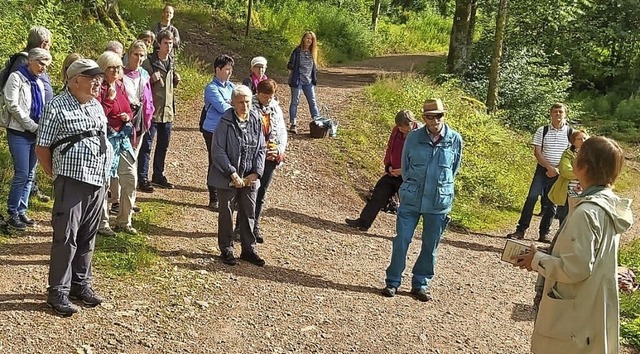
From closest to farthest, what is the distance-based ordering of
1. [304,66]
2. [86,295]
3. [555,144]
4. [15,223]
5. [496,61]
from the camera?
[86,295], [15,223], [555,144], [304,66], [496,61]

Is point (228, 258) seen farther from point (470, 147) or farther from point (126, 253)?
point (470, 147)

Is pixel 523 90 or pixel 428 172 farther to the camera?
pixel 523 90

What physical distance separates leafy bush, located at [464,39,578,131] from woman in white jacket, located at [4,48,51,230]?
1291 cm

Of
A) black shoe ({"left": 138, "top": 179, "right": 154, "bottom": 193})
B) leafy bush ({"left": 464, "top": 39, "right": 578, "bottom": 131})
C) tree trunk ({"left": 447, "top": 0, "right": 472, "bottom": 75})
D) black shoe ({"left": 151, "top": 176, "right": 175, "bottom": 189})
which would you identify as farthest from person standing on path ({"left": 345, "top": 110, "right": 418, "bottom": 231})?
tree trunk ({"left": 447, "top": 0, "right": 472, "bottom": 75})

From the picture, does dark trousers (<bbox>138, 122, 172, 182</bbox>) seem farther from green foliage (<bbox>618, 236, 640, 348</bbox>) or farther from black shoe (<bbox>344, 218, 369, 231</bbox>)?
green foliage (<bbox>618, 236, 640, 348</bbox>)

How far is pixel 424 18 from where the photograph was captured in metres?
36.8

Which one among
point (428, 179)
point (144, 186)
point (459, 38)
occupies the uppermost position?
point (459, 38)

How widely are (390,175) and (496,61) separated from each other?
8.65m

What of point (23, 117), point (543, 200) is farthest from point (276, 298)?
point (543, 200)

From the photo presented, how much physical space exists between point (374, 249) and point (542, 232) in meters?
2.96

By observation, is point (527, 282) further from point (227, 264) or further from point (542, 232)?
point (227, 264)

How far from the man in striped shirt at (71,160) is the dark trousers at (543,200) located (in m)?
6.49

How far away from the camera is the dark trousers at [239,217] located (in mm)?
6930

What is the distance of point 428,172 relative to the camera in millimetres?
6719
